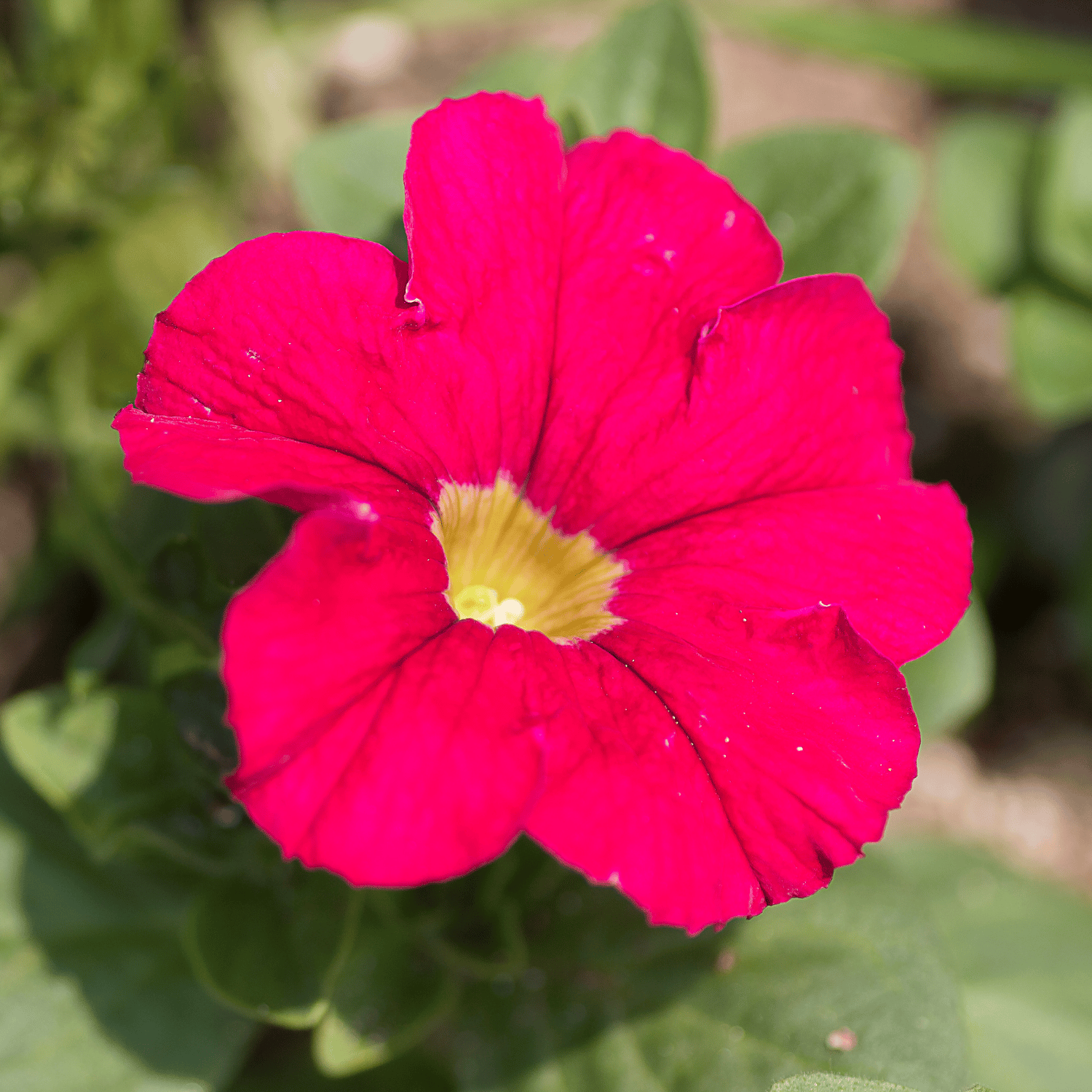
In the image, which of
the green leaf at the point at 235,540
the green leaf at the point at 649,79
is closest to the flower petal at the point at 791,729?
the green leaf at the point at 235,540

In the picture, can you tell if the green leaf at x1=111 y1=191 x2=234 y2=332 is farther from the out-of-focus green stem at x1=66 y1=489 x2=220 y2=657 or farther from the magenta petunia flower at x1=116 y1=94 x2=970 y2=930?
the magenta petunia flower at x1=116 y1=94 x2=970 y2=930

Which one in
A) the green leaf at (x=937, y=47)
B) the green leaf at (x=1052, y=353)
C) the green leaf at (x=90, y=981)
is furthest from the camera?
the green leaf at (x=937, y=47)

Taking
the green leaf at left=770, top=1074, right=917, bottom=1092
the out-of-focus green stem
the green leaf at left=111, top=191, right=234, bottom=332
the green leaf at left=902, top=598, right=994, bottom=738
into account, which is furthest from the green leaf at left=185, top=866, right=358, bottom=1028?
the green leaf at left=111, top=191, right=234, bottom=332

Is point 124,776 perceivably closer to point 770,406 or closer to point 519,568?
point 519,568

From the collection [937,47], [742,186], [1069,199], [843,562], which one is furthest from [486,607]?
[937,47]

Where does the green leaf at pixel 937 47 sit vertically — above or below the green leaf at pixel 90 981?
Result: above

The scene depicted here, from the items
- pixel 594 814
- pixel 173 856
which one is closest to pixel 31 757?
pixel 173 856

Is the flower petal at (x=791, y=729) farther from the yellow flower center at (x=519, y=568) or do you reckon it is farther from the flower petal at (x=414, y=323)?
the flower petal at (x=414, y=323)
